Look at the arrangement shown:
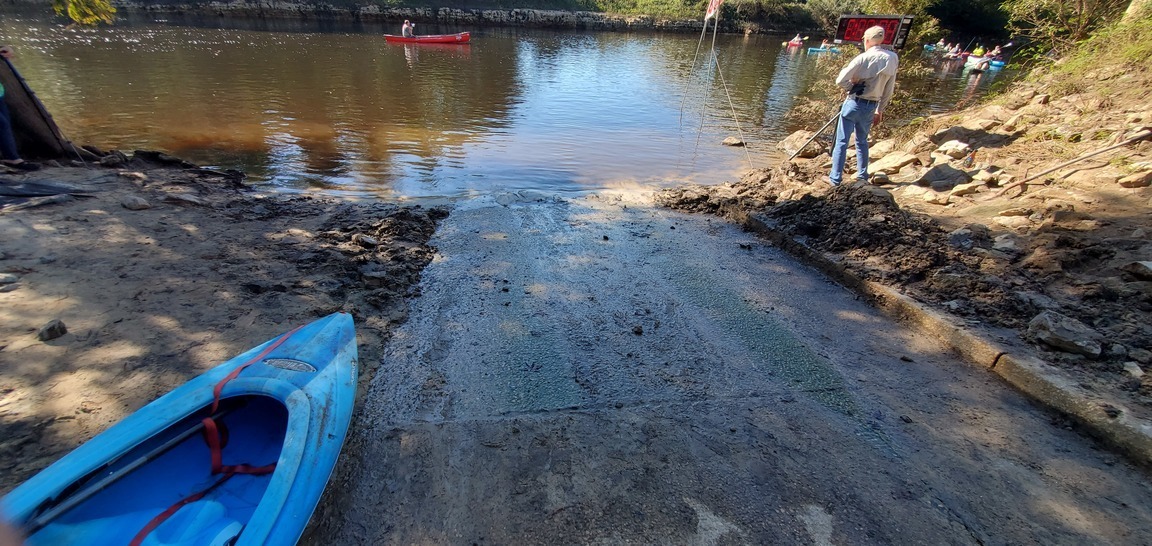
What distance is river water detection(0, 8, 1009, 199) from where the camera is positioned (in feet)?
28.3

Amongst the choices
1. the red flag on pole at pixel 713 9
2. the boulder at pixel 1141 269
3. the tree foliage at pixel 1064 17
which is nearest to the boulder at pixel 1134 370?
the boulder at pixel 1141 269

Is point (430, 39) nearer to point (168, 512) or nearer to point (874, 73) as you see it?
point (874, 73)

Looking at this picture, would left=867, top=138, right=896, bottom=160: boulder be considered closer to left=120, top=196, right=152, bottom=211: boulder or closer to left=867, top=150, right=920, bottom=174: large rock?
left=867, top=150, right=920, bottom=174: large rock

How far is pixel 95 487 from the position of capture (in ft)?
6.68

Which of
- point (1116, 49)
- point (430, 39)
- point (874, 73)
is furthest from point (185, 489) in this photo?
point (430, 39)

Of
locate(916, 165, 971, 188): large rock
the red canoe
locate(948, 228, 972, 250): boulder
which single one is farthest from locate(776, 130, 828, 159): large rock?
the red canoe

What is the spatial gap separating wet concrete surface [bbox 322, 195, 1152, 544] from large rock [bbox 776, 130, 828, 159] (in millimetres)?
5994

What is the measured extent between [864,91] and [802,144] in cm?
410

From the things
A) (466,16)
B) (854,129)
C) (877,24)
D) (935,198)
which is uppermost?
(466,16)

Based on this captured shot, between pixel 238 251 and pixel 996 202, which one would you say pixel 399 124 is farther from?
pixel 996 202

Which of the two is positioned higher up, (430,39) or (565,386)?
(430,39)

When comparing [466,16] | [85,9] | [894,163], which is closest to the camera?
[894,163]

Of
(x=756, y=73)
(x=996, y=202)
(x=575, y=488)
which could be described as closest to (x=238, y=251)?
(x=575, y=488)

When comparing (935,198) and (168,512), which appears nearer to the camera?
(168,512)
